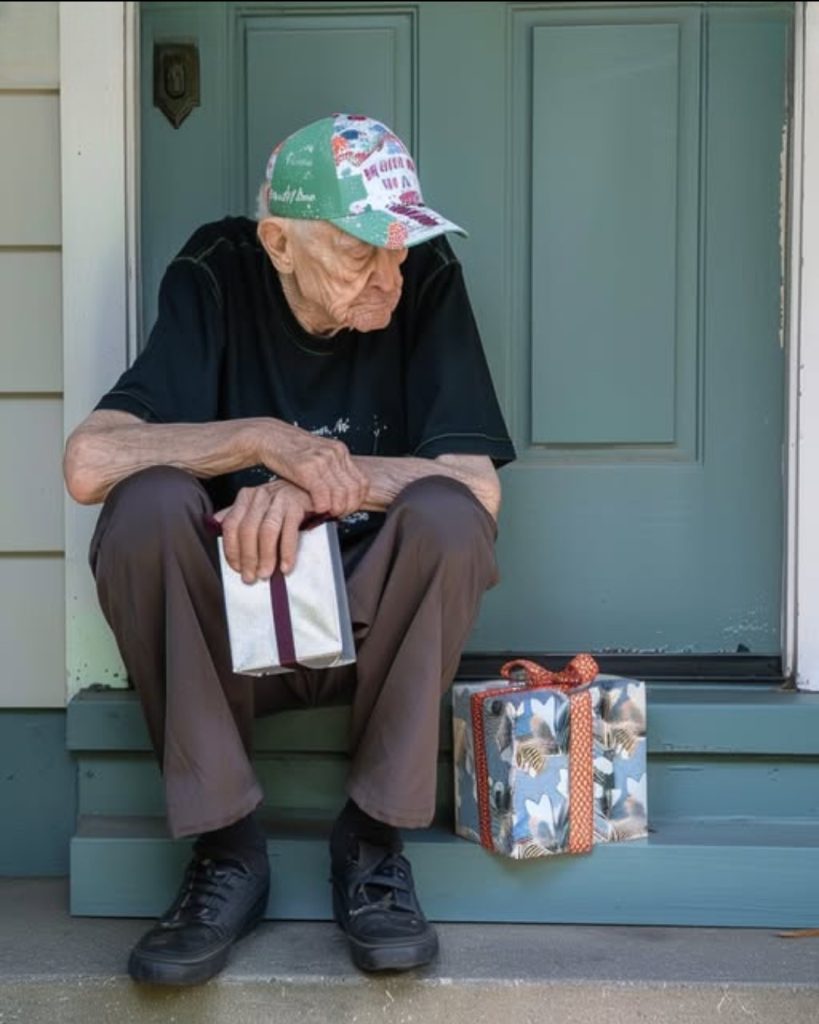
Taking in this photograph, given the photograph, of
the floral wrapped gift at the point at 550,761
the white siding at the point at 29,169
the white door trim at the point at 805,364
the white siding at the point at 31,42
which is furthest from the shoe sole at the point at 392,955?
the white siding at the point at 31,42

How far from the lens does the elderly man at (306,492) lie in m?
2.06

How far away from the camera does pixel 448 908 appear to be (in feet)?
7.70

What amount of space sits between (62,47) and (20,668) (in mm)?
1150

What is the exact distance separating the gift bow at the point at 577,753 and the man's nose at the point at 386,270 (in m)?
0.68

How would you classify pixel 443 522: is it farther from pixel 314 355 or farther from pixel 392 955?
pixel 392 955

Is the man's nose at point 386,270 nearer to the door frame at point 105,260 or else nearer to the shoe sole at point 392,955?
the door frame at point 105,260

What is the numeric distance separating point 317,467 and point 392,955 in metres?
0.72

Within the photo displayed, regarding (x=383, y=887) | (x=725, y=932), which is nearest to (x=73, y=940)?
(x=383, y=887)

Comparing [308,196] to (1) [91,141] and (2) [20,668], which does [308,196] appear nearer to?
(1) [91,141]

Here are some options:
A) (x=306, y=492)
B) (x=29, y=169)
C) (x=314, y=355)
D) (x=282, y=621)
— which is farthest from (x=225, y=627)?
(x=29, y=169)

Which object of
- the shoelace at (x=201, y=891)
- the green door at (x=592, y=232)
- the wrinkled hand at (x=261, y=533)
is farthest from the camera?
the green door at (x=592, y=232)

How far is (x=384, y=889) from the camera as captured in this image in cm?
216

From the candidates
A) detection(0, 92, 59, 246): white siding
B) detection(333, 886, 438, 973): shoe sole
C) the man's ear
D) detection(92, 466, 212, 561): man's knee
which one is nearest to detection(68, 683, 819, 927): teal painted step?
detection(333, 886, 438, 973): shoe sole

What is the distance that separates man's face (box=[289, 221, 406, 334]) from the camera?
2.24 meters
